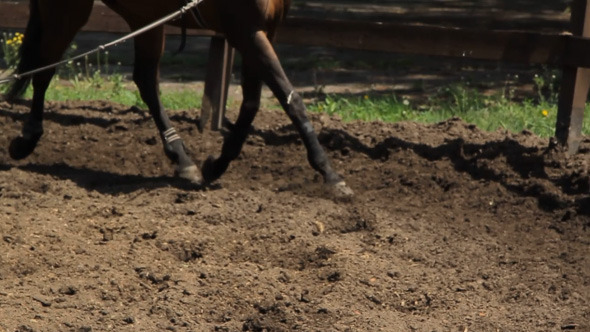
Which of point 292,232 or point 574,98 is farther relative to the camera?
point 574,98

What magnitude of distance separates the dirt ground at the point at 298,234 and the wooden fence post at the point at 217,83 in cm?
22

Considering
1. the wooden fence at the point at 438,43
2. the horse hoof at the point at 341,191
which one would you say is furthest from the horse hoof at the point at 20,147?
the horse hoof at the point at 341,191

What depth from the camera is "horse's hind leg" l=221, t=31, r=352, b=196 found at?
610cm

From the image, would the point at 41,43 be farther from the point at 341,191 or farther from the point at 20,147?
the point at 341,191

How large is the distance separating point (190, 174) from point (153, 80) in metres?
0.87

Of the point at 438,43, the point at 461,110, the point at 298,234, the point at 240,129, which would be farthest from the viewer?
the point at 461,110

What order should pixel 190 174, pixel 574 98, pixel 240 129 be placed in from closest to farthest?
pixel 240 129 → pixel 190 174 → pixel 574 98

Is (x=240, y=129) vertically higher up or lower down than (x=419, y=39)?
lower down

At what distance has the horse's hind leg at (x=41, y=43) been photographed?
6820 mm

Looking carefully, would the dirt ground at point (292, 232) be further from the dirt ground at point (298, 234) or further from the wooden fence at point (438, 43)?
the wooden fence at point (438, 43)

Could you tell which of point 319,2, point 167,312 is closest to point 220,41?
point 167,312

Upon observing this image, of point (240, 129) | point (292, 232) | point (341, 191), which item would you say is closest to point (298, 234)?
point (292, 232)

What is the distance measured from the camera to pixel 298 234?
17.9 feet

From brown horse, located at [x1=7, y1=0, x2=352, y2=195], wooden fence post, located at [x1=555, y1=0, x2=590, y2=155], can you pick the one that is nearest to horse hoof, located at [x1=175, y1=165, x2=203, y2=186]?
brown horse, located at [x1=7, y1=0, x2=352, y2=195]
